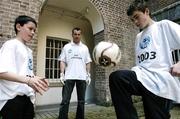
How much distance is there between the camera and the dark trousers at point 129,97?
6.37 feet

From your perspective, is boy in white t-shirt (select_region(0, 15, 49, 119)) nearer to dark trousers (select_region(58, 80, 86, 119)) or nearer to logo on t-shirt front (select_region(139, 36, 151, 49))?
logo on t-shirt front (select_region(139, 36, 151, 49))

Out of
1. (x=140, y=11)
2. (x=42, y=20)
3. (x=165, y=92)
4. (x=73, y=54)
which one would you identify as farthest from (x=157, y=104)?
(x=42, y=20)

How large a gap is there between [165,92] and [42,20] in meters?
5.51

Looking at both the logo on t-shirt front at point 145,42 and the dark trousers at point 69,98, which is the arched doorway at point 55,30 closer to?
the dark trousers at point 69,98

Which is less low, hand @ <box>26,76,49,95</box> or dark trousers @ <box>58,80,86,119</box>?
hand @ <box>26,76,49,95</box>

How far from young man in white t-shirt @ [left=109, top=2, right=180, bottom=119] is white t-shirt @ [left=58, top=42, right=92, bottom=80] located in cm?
208

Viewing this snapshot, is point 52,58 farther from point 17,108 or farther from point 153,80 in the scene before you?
point 153,80

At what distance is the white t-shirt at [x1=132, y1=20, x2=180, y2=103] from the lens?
1975 mm

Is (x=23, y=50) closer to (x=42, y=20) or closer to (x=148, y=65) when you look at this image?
(x=148, y=65)

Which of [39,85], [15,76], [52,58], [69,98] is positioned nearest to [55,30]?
[52,58]

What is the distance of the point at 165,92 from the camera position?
196 centimetres

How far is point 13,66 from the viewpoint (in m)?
1.82

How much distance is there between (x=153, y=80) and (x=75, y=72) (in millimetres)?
2296

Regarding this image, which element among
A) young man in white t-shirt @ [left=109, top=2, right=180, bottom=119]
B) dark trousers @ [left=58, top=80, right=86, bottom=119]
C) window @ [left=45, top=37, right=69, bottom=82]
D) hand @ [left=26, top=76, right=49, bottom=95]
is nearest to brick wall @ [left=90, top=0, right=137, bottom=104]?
window @ [left=45, top=37, right=69, bottom=82]
